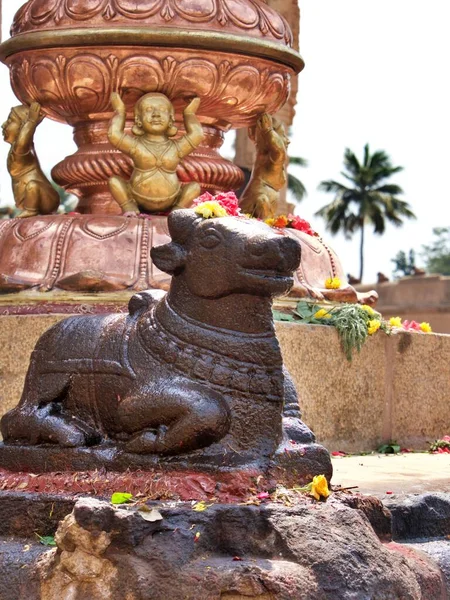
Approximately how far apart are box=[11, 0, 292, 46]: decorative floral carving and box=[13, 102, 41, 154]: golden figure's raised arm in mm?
513

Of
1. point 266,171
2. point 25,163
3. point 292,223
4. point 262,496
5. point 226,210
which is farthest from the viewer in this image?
point 266,171

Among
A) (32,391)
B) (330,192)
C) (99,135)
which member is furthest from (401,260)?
(32,391)

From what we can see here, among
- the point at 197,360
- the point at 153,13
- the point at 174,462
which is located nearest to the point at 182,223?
the point at 197,360

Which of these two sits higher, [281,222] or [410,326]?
[281,222]

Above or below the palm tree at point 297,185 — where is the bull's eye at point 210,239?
below

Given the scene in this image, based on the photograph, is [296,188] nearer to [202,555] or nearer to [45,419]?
[45,419]

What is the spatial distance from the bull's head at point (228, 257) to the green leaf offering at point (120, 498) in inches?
29.3

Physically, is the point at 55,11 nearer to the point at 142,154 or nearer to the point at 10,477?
the point at 142,154

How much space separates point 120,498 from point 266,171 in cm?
501

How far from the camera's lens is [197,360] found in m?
4.28

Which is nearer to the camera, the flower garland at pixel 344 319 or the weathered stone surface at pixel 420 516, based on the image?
the weathered stone surface at pixel 420 516

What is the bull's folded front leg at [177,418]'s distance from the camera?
4172mm

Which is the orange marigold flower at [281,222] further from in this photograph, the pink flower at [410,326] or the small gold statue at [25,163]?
the small gold statue at [25,163]

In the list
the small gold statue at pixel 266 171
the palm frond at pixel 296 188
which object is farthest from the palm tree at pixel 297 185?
the small gold statue at pixel 266 171
